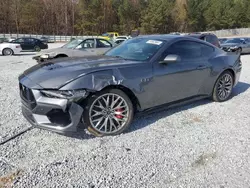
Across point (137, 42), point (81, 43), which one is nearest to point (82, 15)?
point (81, 43)

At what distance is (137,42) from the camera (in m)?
4.08

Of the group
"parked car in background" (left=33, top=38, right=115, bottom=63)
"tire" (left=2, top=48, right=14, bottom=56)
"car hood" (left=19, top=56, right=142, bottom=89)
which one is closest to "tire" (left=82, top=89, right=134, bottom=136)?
"car hood" (left=19, top=56, right=142, bottom=89)

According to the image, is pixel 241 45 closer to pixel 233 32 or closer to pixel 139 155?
pixel 139 155

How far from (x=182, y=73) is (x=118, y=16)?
60053mm

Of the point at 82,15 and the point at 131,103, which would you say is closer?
the point at 131,103

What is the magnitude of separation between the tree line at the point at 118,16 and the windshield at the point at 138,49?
52.7 m

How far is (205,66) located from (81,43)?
635 cm

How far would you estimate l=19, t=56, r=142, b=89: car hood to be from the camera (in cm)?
277

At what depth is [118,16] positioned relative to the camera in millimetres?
59719

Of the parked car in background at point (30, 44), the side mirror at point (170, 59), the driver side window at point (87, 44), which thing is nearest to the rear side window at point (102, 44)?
the driver side window at point (87, 44)

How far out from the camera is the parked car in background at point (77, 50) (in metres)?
8.62

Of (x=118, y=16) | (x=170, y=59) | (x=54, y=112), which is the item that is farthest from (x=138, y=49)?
(x=118, y=16)

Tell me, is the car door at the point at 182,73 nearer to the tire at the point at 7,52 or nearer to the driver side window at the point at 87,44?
the driver side window at the point at 87,44

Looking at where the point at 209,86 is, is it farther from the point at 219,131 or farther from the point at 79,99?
the point at 79,99
